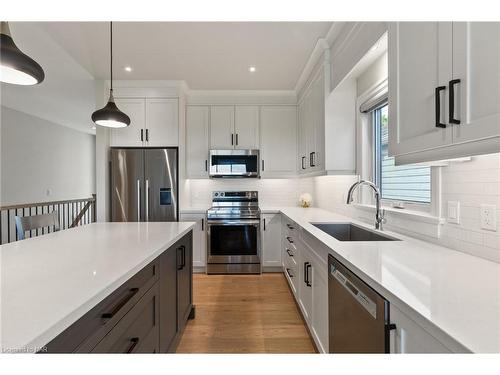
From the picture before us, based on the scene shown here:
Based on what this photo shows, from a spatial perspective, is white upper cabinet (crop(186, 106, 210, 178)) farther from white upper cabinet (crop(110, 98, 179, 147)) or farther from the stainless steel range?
the stainless steel range

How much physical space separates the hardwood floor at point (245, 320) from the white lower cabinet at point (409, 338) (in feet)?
4.24

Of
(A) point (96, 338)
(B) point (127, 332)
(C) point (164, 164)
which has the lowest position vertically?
(B) point (127, 332)

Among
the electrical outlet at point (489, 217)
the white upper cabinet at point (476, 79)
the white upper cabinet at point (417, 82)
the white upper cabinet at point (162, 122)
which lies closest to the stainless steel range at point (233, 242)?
the white upper cabinet at point (162, 122)

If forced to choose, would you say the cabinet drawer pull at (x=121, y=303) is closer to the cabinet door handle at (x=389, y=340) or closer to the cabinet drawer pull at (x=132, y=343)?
the cabinet drawer pull at (x=132, y=343)

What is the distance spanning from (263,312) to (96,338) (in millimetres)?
1932

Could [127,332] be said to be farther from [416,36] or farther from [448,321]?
[416,36]

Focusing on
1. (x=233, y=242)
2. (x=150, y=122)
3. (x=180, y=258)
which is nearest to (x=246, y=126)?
(x=150, y=122)

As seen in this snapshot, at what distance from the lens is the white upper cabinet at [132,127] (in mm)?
3619

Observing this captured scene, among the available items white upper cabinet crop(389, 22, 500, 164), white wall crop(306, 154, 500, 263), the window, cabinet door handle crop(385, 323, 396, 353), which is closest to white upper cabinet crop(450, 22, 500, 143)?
white upper cabinet crop(389, 22, 500, 164)

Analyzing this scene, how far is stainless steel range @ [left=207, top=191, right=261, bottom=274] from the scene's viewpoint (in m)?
3.58

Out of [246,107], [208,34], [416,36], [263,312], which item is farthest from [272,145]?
[416,36]
